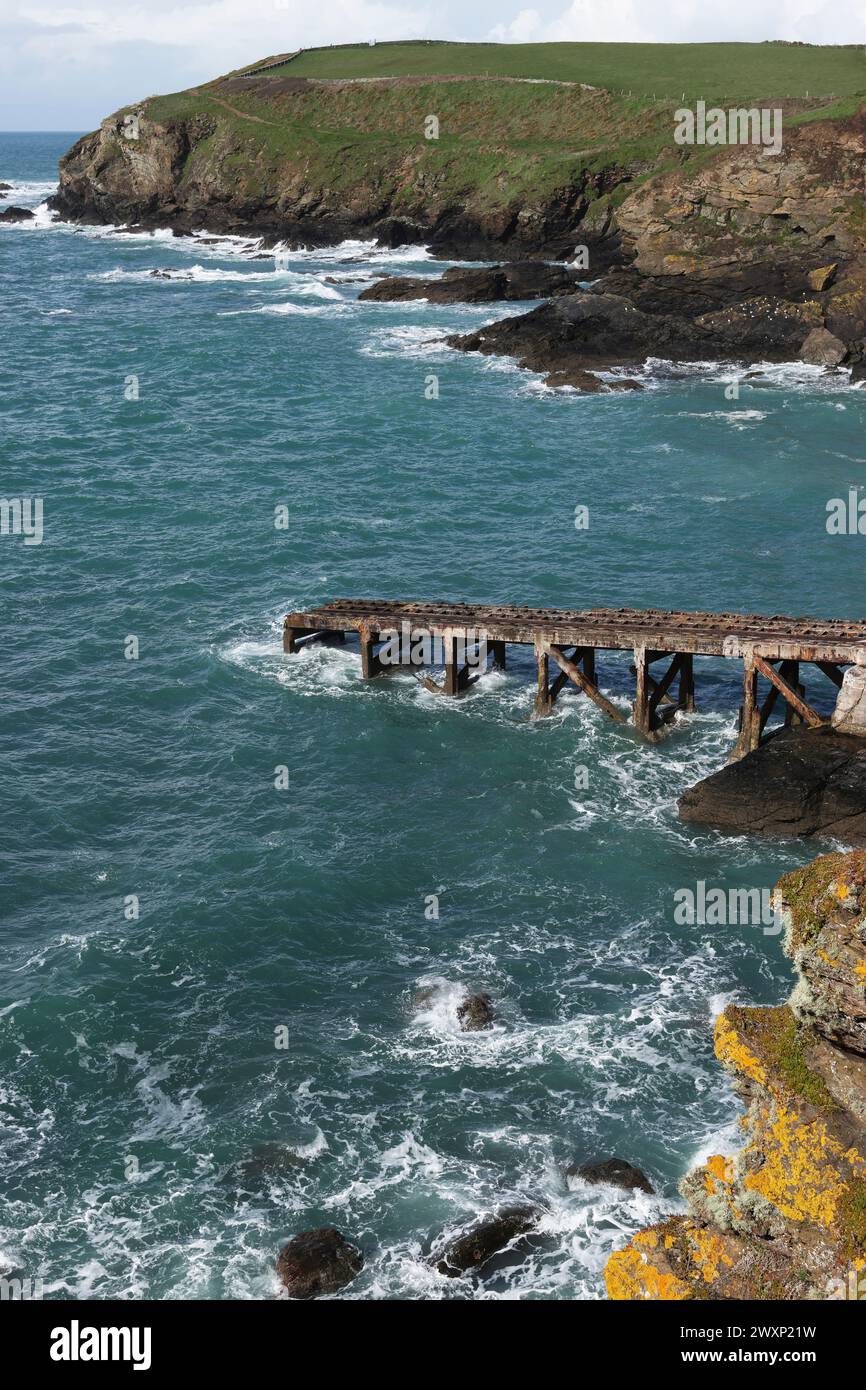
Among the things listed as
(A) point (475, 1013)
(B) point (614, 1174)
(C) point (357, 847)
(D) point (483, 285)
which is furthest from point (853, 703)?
(D) point (483, 285)

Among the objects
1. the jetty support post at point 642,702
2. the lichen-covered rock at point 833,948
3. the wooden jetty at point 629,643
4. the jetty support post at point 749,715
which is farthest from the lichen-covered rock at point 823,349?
the lichen-covered rock at point 833,948

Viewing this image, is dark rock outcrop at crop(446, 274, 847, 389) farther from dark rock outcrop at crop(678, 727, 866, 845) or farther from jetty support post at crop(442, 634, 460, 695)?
dark rock outcrop at crop(678, 727, 866, 845)

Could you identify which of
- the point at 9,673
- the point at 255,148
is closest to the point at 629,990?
the point at 9,673

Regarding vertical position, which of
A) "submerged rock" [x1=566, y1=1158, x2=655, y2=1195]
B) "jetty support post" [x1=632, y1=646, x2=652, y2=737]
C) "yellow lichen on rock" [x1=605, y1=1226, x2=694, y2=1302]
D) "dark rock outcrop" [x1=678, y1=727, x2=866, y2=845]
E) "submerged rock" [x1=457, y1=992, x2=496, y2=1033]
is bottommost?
"submerged rock" [x1=566, y1=1158, x2=655, y2=1195]

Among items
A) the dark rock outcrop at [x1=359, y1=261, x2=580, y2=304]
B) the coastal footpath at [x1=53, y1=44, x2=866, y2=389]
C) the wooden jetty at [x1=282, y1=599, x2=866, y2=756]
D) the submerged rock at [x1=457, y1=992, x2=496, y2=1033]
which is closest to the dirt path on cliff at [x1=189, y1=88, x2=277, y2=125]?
the coastal footpath at [x1=53, y1=44, x2=866, y2=389]

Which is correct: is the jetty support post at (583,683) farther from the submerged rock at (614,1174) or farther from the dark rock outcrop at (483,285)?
the dark rock outcrop at (483,285)

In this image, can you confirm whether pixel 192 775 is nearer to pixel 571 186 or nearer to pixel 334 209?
pixel 571 186
